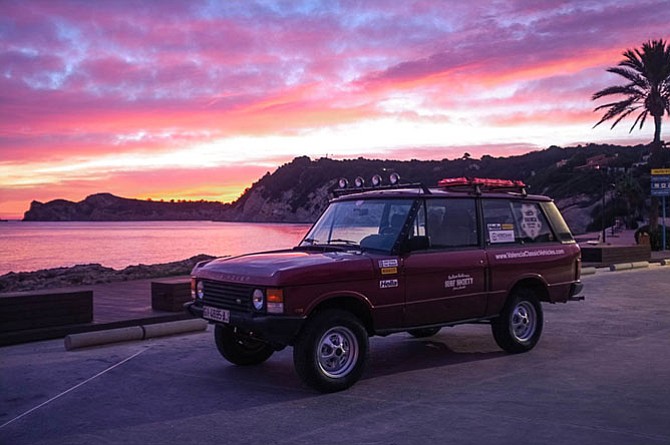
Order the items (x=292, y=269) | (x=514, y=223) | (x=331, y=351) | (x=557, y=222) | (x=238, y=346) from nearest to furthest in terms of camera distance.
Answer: (x=292, y=269)
(x=331, y=351)
(x=238, y=346)
(x=514, y=223)
(x=557, y=222)

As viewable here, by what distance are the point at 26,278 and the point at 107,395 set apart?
2096 centimetres

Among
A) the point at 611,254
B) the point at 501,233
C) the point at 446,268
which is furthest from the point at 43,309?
the point at 611,254

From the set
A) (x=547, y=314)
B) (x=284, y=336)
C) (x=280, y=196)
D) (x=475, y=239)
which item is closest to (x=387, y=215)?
(x=475, y=239)

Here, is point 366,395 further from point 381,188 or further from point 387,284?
point 381,188

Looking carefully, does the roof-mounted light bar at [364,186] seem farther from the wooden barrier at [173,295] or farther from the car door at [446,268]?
the wooden barrier at [173,295]

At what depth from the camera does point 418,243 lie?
7914mm

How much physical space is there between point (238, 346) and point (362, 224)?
2.10 m

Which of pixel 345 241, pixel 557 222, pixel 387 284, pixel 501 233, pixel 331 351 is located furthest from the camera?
pixel 557 222

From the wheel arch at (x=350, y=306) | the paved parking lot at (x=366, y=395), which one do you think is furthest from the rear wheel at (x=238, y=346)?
the wheel arch at (x=350, y=306)

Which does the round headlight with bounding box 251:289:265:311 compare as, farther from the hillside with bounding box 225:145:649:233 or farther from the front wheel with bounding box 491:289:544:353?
the hillside with bounding box 225:145:649:233

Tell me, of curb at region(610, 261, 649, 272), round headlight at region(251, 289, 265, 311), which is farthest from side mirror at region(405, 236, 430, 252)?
curb at region(610, 261, 649, 272)

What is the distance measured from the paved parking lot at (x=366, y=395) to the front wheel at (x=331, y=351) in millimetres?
178

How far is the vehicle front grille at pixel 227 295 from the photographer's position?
7402mm

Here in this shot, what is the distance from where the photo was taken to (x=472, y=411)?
6629 mm
